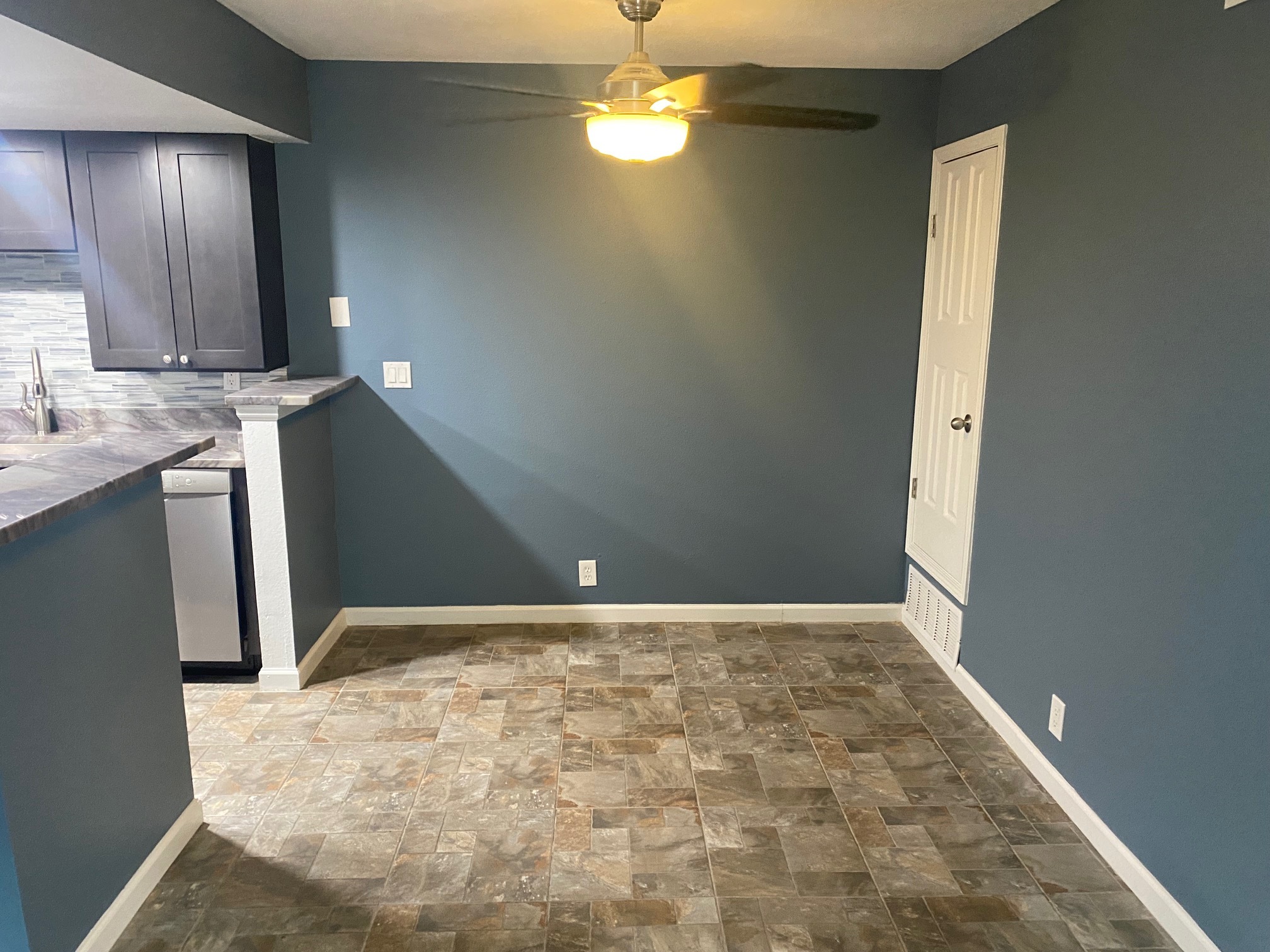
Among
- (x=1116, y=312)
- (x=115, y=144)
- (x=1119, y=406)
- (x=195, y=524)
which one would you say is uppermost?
(x=115, y=144)

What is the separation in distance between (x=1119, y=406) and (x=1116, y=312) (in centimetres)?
26

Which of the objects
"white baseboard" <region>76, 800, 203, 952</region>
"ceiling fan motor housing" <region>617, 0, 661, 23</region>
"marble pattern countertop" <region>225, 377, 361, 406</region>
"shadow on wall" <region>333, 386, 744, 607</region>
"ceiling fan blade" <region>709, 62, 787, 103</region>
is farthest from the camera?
"shadow on wall" <region>333, 386, 744, 607</region>

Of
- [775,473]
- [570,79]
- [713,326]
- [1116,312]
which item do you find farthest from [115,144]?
[1116,312]

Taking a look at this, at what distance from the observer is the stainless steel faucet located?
363 centimetres

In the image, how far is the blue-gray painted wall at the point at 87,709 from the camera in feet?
5.65

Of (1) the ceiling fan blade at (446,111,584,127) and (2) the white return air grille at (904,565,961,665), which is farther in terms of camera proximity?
(1) the ceiling fan blade at (446,111,584,127)

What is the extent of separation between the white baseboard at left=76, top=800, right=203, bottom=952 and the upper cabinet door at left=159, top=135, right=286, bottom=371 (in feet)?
5.87

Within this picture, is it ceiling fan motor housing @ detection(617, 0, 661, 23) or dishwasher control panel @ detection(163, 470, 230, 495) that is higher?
ceiling fan motor housing @ detection(617, 0, 661, 23)

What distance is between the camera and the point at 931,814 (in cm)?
259

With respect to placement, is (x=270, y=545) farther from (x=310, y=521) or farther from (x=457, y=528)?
(x=457, y=528)

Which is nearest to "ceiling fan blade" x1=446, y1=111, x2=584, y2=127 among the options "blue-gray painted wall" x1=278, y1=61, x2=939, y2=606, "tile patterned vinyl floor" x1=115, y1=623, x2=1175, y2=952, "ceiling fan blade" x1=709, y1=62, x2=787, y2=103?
"blue-gray painted wall" x1=278, y1=61, x2=939, y2=606

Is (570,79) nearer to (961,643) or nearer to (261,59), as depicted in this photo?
(261,59)

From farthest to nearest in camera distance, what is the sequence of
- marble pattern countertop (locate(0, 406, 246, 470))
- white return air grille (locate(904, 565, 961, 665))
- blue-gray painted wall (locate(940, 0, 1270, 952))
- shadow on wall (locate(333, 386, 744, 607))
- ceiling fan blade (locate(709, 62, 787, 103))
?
shadow on wall (locate(333, 386, 744, 607)) → marble pattern countertop (locate(0, 406, 246, 470)) → ceiling fan blade (locate(709, 62, 787, 103)) → white return air grille (locate(904, 565, 961, 665)) → blue-gray painted wall (locate(940, 0, 1270, 952))

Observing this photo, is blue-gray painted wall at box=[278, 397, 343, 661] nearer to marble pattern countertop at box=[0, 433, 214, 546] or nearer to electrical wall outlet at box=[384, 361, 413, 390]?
electrical wall outlet at box=[384, 361, 413, 390]
